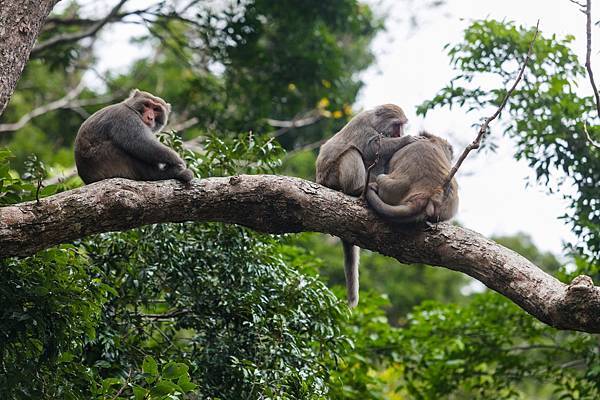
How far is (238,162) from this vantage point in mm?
7570

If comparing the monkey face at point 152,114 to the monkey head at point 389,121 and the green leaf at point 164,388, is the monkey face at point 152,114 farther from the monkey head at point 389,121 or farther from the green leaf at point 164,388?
the green leaf at point 164,388

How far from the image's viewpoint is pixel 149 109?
6836mm

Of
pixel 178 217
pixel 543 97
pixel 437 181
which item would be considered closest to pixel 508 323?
pixel 543 97

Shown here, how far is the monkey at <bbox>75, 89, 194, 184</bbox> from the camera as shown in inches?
250

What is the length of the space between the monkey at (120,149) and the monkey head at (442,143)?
2.24 metres

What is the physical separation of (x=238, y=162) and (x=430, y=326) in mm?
3768

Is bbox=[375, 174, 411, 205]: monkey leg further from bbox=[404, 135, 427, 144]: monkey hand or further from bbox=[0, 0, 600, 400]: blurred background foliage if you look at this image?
bbox=[0, 0, 600, 400]: blurred background foliage

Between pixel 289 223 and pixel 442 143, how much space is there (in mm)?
1697

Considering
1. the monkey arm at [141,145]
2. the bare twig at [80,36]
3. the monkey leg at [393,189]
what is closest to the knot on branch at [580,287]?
the monkey leg at [393,189]

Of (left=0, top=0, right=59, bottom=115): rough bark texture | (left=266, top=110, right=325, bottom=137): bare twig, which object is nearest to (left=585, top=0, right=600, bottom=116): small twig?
(left=0, top=0, right=59, bottom=115): rough bark texture

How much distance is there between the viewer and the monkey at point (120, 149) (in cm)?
635

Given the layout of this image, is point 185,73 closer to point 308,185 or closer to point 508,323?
point 508,323

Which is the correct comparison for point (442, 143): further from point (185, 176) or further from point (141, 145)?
point (141, 145)

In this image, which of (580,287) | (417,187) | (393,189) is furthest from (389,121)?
(580,287)
